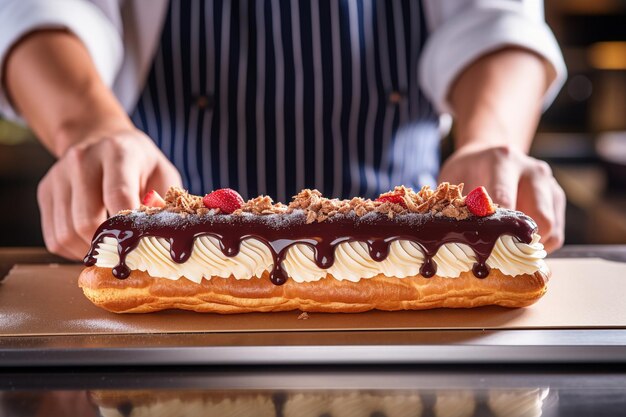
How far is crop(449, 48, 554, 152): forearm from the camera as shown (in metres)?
1.78

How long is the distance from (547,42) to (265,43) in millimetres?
712

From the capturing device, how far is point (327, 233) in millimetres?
1166

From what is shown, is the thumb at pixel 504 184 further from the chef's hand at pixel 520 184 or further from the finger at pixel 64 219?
the finger at pixel 64 219

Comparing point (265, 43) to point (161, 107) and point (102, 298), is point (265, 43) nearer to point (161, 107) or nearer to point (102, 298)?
point (161, 107)

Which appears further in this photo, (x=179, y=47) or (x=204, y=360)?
(x=179, y=47)

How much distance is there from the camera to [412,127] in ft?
6.77

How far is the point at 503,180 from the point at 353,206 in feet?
1.16

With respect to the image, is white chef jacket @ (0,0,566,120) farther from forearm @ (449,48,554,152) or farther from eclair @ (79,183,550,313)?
eclair @ (79,183,550,313)

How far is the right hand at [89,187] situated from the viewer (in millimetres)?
1381

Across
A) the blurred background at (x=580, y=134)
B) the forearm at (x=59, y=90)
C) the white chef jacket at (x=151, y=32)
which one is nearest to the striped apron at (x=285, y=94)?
the white chef jacket at (x=151, y=32)

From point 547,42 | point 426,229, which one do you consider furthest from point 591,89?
point 426,229

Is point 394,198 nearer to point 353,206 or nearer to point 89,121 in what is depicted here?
point 353,206

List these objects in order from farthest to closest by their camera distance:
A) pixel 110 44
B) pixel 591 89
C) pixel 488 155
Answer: pixel 591 89
pixel 110 44
pixel 488 155

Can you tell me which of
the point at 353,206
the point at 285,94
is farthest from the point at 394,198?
the point at 285,94
